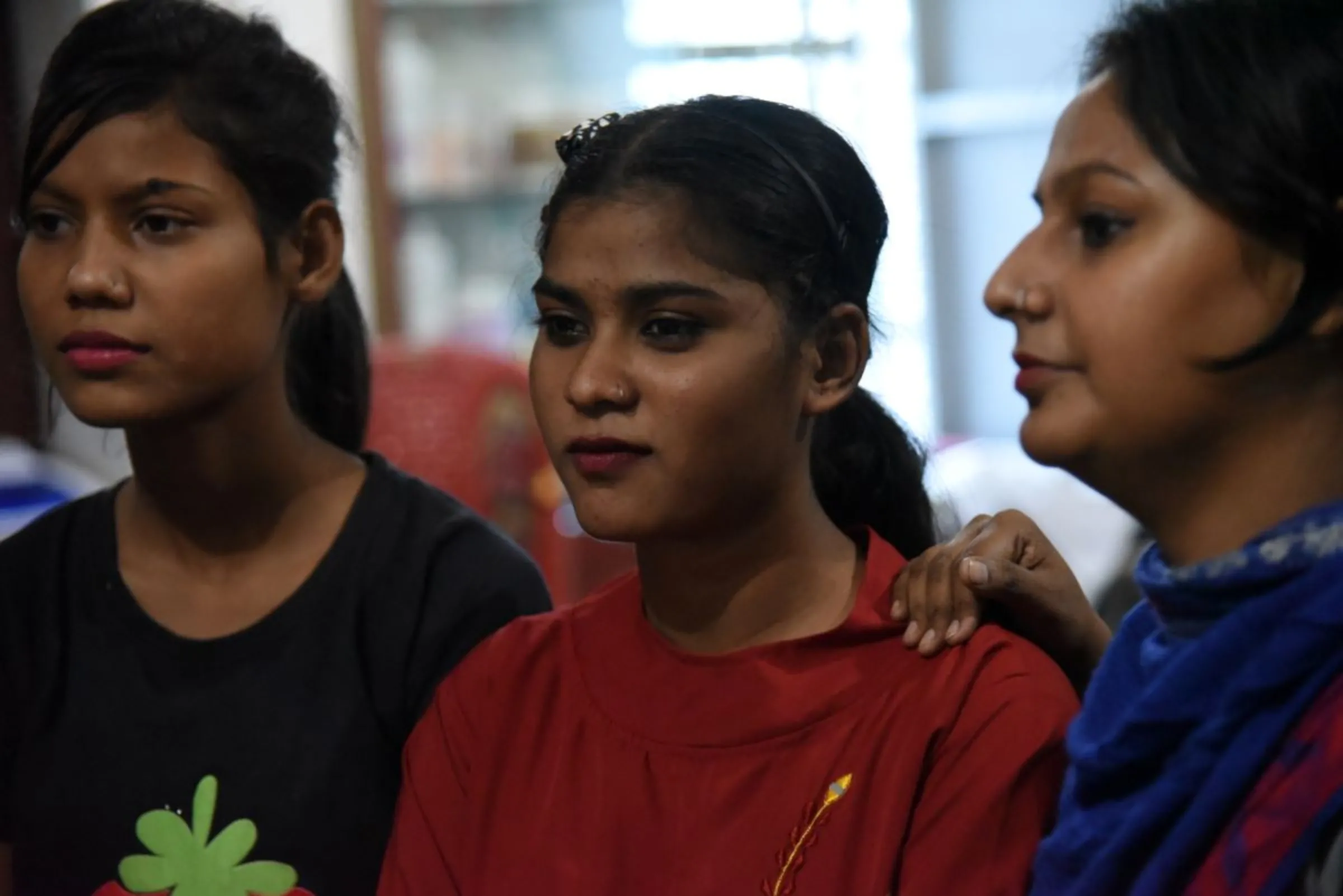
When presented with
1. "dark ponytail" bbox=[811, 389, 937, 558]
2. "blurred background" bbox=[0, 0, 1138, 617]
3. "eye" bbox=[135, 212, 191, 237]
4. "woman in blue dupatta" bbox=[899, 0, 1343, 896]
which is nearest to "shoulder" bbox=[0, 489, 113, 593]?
"eye" bbox=[135, 212, 191, 237]

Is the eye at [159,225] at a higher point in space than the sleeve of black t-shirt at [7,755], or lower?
higher

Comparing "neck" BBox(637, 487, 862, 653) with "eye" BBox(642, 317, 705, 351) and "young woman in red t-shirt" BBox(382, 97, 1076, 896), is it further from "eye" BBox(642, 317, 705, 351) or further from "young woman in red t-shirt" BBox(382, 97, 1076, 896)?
"eye" BBox(642, 317, 705, 351)

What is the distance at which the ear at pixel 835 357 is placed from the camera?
48.7 inches

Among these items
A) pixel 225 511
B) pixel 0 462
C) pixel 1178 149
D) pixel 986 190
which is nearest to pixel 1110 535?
pixel 986 190

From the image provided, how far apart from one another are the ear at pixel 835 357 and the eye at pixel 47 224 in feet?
2.05

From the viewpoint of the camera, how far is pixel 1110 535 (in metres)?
3.48

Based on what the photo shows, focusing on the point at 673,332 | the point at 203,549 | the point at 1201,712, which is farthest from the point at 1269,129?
the point at 203,549

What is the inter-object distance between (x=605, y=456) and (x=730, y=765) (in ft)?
0.76

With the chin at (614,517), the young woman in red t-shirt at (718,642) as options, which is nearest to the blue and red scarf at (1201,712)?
the young woman in red t-shirt at (718,642)

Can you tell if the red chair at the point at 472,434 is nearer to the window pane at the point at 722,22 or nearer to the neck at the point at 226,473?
the neck at the point at 226,473

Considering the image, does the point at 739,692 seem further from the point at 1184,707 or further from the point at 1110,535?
the point at 1110,535

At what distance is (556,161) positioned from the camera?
9.59 feet

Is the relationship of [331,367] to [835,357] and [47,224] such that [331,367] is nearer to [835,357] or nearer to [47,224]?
[47,224]

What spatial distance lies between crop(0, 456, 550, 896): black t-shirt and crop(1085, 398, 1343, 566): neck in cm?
62
